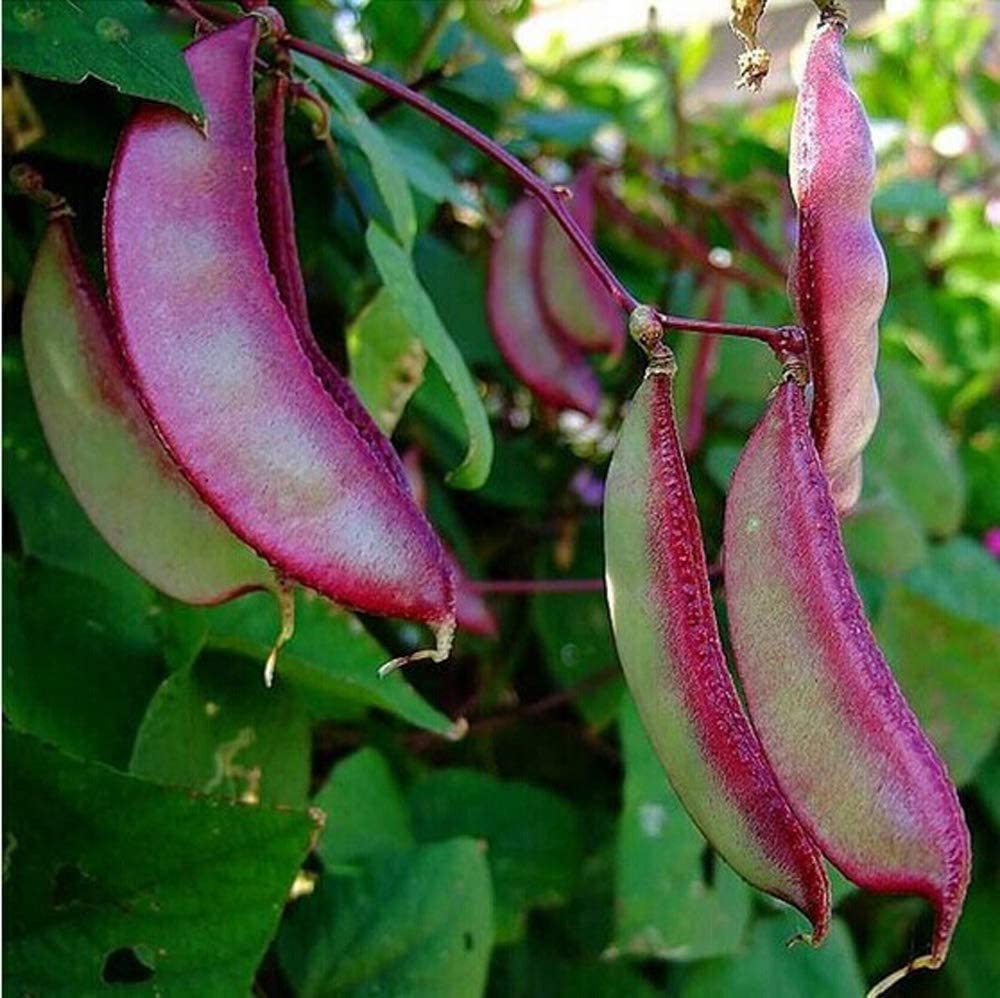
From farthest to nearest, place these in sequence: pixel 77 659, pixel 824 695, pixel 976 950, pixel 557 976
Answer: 1. pixel 976 950
2. pixel 557 976
3. pixel 77 659
4. pixel 824 695

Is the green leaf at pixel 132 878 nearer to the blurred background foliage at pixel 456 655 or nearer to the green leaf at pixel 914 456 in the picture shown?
the blurred background foliage at pixel 456 655

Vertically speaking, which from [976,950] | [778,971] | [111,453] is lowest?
[976,950]

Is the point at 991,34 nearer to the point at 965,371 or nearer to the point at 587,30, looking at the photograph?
the point at 587,30

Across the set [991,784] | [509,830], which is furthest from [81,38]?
[991,784]

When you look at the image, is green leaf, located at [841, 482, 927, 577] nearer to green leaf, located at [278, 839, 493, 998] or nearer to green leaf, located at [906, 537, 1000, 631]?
green leaf, located at [906, 537, 1000, 631]

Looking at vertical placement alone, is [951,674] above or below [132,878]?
below

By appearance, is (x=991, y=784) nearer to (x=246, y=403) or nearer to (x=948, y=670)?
(x=948, y=670)

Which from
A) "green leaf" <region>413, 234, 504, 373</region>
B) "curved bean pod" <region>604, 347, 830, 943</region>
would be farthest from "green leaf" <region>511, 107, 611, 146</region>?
"curved bean pod" <region>604, 347, 830, 943</region>
